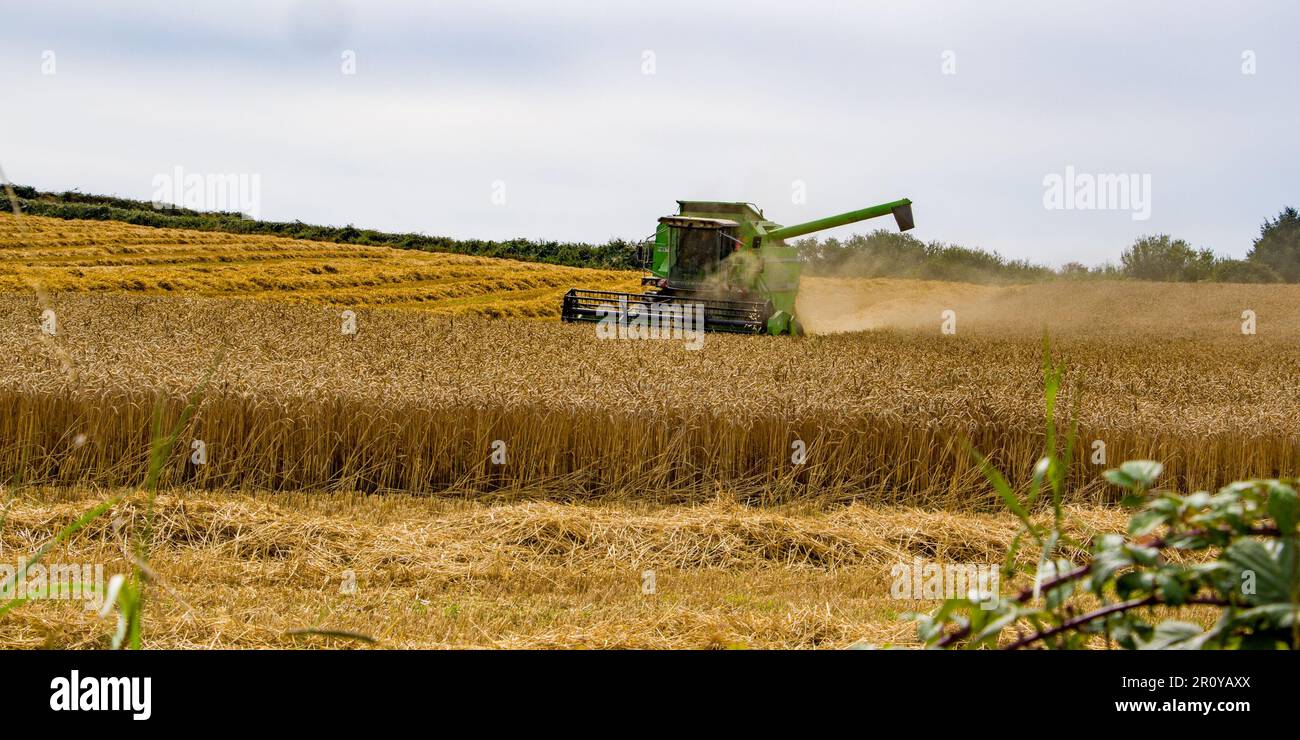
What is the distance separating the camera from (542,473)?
8.89 meters

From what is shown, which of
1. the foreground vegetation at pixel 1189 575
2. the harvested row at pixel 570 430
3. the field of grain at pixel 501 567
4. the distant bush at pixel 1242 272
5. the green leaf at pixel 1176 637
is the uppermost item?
the distant bush at pixel 1242 272

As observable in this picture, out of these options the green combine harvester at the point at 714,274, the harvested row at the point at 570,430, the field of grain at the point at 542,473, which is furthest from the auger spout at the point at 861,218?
the harvested row at the point at 570,430

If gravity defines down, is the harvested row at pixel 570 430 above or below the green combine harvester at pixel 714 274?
below

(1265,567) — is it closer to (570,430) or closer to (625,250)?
(570,430)

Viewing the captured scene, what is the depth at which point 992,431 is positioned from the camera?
972cm

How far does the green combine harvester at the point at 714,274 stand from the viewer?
64.2 feet

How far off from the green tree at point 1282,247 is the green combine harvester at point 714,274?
3579 centimetres

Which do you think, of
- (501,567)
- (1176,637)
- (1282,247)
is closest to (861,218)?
(501,567)

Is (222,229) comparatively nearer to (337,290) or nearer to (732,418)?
(337,290)

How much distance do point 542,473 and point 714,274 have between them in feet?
39.7

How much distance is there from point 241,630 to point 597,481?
4.22m

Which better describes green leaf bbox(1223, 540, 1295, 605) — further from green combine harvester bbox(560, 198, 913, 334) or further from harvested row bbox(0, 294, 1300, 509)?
green combine harvester bbox(560, 198, 913, 334)

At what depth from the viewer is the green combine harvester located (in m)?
19.6

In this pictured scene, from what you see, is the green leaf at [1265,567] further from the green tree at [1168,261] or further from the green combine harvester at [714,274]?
the green tree at [1168,261]
